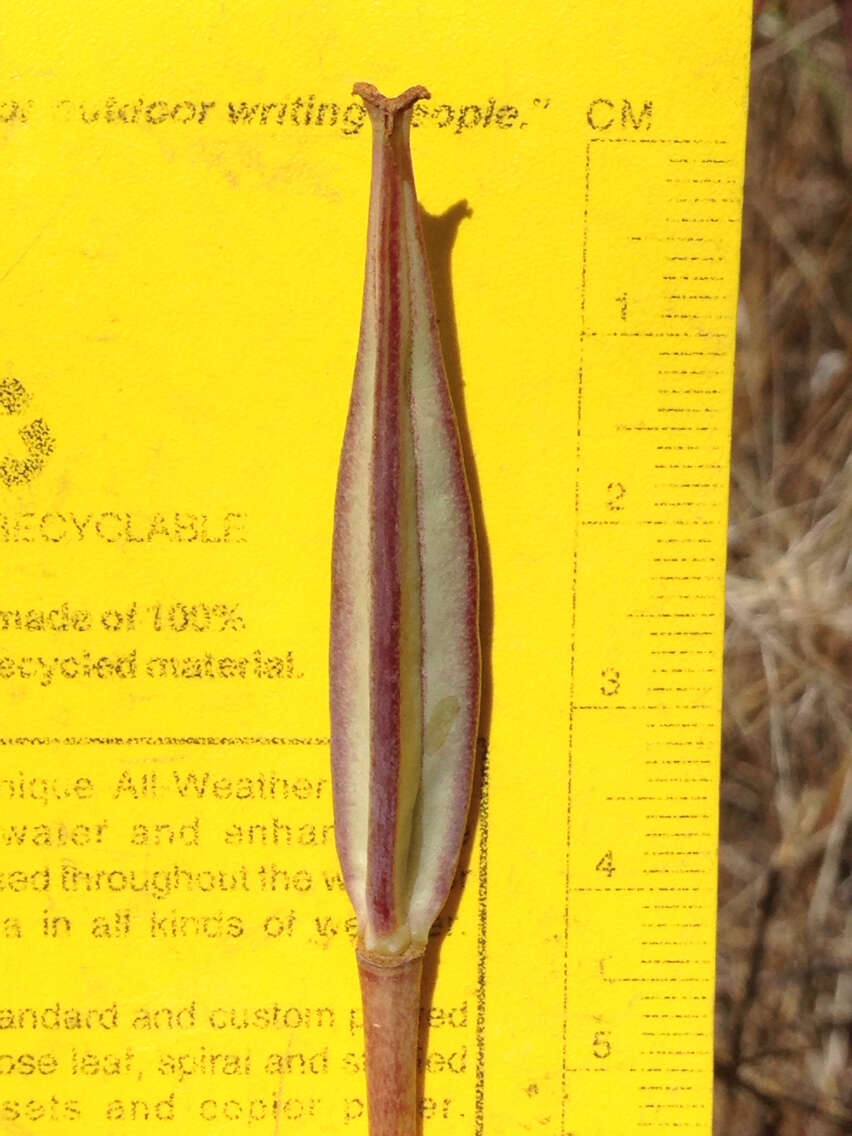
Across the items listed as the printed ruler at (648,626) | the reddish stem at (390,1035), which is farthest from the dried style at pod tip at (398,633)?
the printed ruler at (648,626)

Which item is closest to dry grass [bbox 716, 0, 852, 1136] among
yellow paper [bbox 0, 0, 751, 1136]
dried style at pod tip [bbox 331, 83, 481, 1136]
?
yellow paper [bbox 0, 0, 751, 1136]

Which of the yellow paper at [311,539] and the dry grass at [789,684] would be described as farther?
the dry grass at [789,684]

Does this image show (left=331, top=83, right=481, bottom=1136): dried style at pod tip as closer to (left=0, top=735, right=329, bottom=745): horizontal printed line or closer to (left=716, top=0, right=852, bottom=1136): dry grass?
(left=0, top=735, right=329, bottom=745): horizontal printed line

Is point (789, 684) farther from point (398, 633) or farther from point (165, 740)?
point (165, 740)

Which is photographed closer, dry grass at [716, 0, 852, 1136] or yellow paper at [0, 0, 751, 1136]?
yellow paper at [0, 0, 751, 1136]

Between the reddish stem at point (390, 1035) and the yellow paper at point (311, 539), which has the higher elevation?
the yellow paper at point (311, 539)

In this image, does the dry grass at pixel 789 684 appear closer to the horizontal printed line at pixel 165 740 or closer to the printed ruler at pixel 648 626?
the printed ruler at pixel 648 626

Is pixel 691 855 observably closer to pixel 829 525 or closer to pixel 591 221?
pixel 829 525
